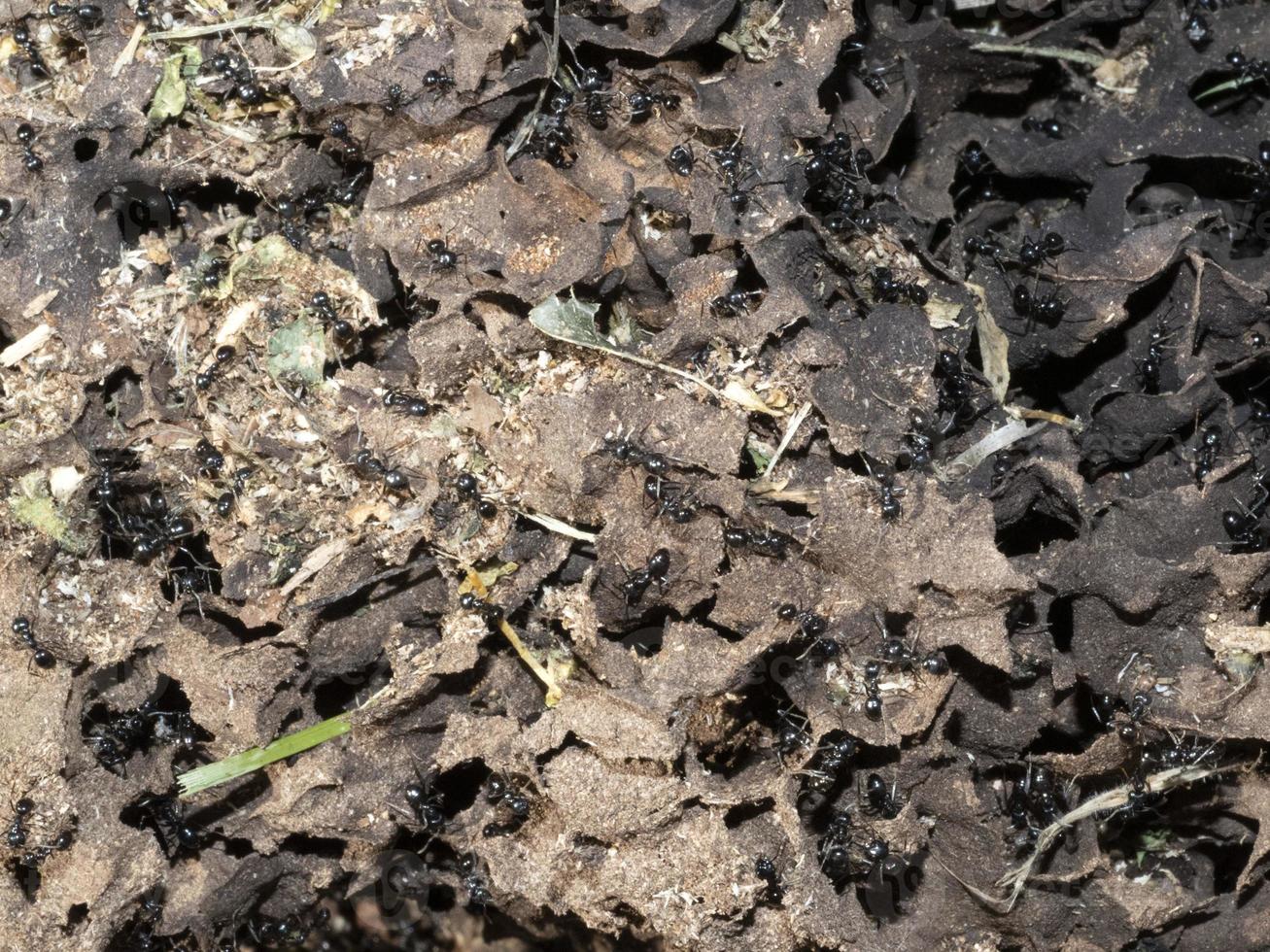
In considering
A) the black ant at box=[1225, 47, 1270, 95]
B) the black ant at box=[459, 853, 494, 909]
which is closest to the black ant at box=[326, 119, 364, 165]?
the black ant at box=[459, 853, 494, 909]

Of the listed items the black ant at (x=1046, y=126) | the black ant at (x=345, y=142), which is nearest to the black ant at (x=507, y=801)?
the black ant at (x=345, y=142)

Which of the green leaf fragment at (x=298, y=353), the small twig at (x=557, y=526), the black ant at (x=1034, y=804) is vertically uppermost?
the green leaf fragment at (x=298, y=353)

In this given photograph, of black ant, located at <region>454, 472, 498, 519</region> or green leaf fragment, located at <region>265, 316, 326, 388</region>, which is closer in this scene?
black ant, located at <region>454, 472, 498, 519</region>

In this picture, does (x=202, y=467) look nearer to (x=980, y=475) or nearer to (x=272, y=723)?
(x=272, y=723)

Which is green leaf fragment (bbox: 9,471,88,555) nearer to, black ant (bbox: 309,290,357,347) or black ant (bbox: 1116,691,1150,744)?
black ant (bbox: 309,290,357,347)

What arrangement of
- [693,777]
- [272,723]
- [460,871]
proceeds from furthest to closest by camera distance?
1. [460,871]
2. [272,723]
3. [693,777]

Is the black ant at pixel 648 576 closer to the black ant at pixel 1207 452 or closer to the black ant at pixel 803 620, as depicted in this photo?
the black ant at pixel 803 620

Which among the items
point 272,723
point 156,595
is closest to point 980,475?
point 272,723
